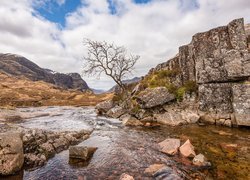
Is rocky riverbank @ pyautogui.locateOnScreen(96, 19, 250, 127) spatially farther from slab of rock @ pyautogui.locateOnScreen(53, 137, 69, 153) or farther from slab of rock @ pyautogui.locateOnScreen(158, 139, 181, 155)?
slab of rock @ pyautogui.locateOnScreen(53, 137, 69, 153)

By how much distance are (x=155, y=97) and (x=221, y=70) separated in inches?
362

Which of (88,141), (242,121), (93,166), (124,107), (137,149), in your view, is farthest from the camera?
(124,107)

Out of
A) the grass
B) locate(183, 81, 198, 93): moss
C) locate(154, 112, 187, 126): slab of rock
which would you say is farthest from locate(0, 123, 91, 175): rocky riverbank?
locate(183, 81, 198, 93): moss

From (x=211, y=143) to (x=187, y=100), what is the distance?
12465mm

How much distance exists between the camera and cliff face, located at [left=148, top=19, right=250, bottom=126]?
2098cm

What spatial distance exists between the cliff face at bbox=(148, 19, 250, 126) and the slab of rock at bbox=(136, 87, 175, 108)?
4.38 metres

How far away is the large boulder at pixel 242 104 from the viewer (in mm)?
20355

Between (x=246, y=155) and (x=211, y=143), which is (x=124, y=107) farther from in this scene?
(x=246, y=155)

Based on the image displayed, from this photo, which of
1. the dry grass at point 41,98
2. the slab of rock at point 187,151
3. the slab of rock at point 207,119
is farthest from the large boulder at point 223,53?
the dry grass at point 41,98

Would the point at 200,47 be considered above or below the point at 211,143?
above

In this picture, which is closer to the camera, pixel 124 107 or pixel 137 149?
pixel 137 149

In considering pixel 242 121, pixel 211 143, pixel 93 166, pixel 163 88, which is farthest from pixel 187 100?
pixel 93 166

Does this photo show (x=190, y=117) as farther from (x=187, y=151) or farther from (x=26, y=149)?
(x=26, y=149)

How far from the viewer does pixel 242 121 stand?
808 inches
